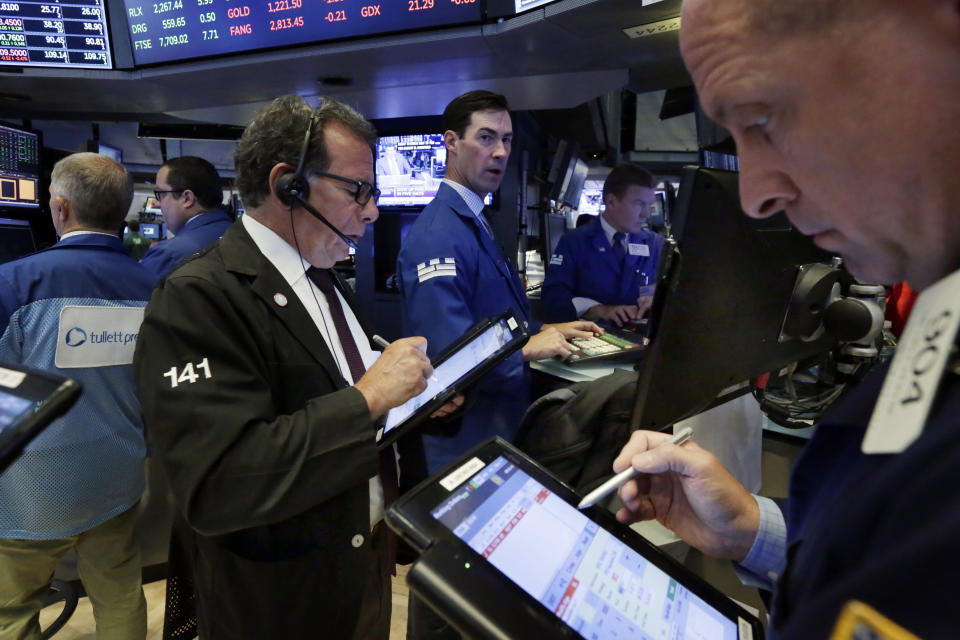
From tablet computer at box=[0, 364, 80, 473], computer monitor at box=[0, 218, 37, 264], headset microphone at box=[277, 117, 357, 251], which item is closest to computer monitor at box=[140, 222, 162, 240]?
computer monitor at box=[0, 218, 37, 264]

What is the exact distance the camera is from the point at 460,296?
5.67 feet

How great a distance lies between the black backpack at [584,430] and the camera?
1.19 m

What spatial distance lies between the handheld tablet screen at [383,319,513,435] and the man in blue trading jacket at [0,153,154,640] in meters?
1.24

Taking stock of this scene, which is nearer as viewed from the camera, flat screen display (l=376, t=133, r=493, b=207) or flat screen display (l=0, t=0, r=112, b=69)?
flat screen display (l=0, t=0, r=112, b=69)

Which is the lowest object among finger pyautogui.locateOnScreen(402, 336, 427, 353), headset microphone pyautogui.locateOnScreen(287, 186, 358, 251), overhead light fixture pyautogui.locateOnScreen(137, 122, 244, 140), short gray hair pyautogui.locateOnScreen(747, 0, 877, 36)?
finger pyautogui.locateOnScreen(402, 336, 427, 353)

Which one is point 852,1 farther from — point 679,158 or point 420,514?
point 679,158

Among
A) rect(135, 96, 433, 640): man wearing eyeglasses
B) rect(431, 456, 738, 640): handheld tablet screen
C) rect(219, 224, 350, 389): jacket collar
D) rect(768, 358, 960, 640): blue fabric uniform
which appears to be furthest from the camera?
rect(219, 224, 350, 389): jacket collar

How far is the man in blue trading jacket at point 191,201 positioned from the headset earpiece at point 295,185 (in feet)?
6.00

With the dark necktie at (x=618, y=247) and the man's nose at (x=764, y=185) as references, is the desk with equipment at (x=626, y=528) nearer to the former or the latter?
the man's nose at (x=764, y=185)

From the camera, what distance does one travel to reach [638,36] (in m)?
2.15

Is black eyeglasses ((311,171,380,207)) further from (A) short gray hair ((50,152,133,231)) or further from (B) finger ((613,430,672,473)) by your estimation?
(A) short gray hair ((50,152,133,231))

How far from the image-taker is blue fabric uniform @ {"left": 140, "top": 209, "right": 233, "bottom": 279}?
2.69 m

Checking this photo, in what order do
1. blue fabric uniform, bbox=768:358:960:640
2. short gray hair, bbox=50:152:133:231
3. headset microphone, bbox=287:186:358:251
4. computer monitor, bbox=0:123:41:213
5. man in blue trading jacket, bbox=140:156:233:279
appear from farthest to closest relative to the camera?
man in blue trading jacket, bbox=140:156:233:279
computer monitor, bbox=0:123:41:213
short gray hair, bbox=50:152:133:231
headset microphone, bbox=287:186:358:251
blue fabric uniform, bbox=768:358:960:640

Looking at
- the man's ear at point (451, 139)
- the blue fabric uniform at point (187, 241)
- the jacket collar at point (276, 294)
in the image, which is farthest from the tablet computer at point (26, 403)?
the blue fabric uniform at point (187, 241)
